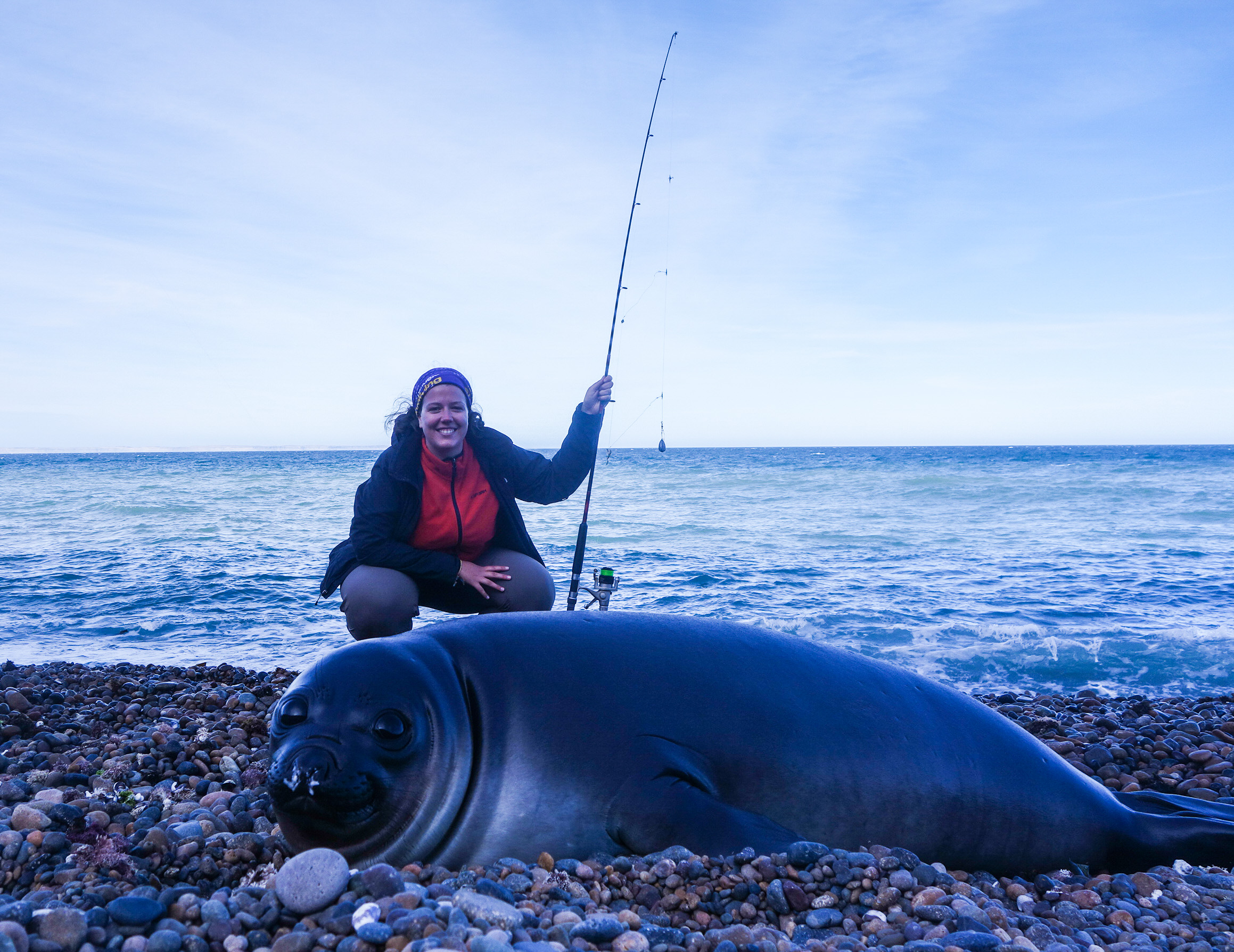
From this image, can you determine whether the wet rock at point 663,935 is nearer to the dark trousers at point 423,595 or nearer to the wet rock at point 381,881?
the wet rock at point 381,881

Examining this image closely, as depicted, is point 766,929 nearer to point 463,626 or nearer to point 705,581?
point 463,626

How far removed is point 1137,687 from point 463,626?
7380 millimetres

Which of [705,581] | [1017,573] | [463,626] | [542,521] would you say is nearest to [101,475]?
[542,521]

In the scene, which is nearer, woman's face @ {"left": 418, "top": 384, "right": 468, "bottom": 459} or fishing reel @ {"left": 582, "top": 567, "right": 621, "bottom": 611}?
woman's face @ {"left": 418, "top": 384, "right": 468, "bottom": 459}

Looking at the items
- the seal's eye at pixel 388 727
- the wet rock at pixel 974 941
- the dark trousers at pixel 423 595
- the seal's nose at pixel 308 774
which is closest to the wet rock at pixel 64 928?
the seal's nose at pixel 308 774

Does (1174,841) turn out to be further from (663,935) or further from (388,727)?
(388,727)

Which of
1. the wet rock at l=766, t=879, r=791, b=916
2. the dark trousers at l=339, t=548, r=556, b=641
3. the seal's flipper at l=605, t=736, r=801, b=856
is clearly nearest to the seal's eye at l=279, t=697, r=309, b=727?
the seal's flipper at l=605, t=736, r=801, b=856

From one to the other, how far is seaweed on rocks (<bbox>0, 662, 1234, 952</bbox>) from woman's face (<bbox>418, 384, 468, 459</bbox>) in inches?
77.1

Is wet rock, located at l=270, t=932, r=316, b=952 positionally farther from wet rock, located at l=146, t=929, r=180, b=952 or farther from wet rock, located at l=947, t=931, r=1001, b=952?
wet rock, located at l=947, t=931, r=1001, b=952

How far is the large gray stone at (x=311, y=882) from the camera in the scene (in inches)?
86.8

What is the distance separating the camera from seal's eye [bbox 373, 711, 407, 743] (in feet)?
8.82

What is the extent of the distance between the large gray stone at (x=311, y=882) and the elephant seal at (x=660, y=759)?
280 millimetres

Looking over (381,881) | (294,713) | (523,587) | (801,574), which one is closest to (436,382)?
(523,587)

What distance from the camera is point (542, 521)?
23.3 metres
